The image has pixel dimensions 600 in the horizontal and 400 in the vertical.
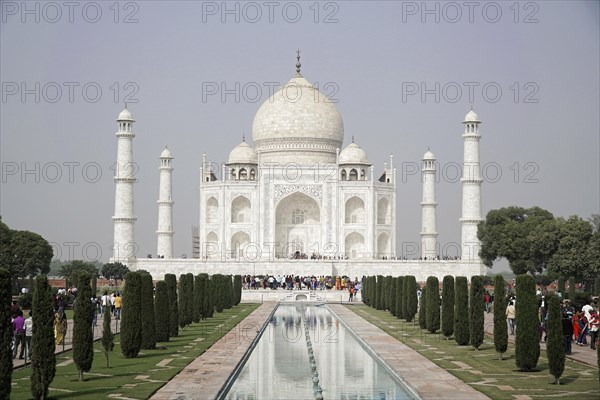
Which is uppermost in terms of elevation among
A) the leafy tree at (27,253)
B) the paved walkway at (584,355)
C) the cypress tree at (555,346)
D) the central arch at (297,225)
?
the central arch at (297,225)

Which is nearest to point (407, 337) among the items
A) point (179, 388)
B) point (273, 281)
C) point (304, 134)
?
point (179, 388)

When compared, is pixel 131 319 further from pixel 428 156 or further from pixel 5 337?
pixel 428 156

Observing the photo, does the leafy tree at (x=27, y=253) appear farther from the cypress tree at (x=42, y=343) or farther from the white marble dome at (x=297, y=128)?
the cypress tree at (x=42, y=343)

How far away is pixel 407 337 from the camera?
1912 cm

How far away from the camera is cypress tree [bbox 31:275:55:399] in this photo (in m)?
10.7

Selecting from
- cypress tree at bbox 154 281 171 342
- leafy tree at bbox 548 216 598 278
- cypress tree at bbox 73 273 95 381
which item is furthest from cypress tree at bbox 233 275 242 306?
cypress tree at bbox 73 273 95 381

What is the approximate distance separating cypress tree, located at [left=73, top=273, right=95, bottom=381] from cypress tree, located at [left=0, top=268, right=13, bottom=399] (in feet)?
7.75

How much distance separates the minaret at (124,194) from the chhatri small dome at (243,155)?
5827 millimetres

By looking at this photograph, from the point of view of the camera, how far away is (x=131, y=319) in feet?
49.2

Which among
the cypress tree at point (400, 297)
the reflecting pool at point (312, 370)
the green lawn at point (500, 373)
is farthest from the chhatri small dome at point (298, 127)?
the green lawn at point (500, 373)

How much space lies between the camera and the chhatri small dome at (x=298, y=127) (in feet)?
154

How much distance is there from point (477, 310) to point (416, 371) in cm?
322

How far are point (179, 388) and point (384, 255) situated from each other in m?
33.8

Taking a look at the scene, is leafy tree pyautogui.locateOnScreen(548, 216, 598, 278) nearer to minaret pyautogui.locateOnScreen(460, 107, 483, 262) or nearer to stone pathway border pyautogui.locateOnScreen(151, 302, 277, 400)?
minaret pyautogui.locateOnScreen(460, 107, 483, 262)
